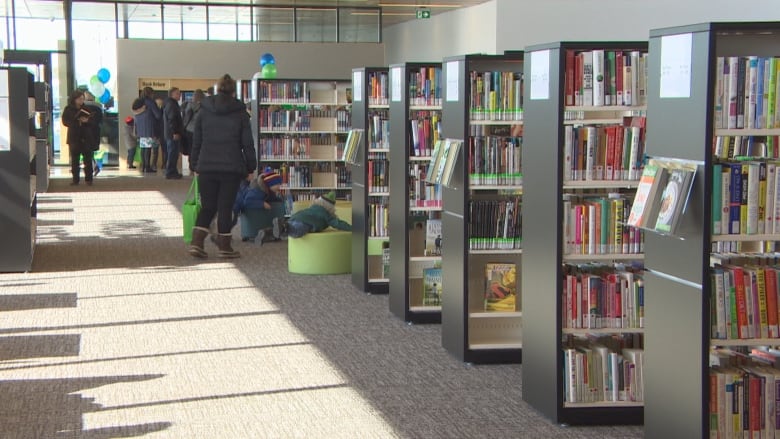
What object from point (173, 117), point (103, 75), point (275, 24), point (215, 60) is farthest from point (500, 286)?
point (275, 24)

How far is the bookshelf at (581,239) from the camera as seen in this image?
539 centimetres

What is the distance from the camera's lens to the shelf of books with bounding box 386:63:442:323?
8.03 meters

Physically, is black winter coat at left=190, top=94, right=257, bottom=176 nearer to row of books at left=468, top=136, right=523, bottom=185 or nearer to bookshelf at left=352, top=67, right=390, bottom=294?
bookshelf at left=352, top=67, right=390, bottom=294

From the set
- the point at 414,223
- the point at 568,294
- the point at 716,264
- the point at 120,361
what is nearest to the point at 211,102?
the point at 414,223

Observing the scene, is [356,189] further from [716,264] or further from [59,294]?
[716,264]

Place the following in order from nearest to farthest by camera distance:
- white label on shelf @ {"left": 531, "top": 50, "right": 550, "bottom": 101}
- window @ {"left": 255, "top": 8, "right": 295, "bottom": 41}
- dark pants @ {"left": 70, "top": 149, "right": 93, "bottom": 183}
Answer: white label on shelf @ {"left": 531, "top": 50, "right": 550, "bottom": 101}, dark pants @ {"left": 70, "top": 149, "right": 93, "bottom": 183}, window @ {"left": 255, "top": 8, "right": 295, "bottom": 41}

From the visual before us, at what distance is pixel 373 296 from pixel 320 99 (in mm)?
5707

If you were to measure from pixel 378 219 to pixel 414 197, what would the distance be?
1.05 metres

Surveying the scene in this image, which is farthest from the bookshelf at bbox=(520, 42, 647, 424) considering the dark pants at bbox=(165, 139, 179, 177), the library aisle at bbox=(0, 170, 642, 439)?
the dark pants at bbox=(165, 139, 179, 177)

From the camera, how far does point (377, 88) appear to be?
954 centimetres

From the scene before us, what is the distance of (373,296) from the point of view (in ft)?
29.9

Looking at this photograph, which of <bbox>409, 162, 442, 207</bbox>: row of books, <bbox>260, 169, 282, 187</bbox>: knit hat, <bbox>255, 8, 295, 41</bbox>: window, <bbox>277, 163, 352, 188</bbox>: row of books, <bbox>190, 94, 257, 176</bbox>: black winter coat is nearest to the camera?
<bbox>409, 162, 442, 207</bbox>: row of books

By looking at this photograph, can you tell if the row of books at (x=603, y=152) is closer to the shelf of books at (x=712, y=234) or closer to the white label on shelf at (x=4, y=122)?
the shelf of books at (x=712, y=234)

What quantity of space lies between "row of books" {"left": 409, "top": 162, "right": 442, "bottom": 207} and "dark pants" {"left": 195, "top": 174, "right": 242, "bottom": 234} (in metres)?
2.89
